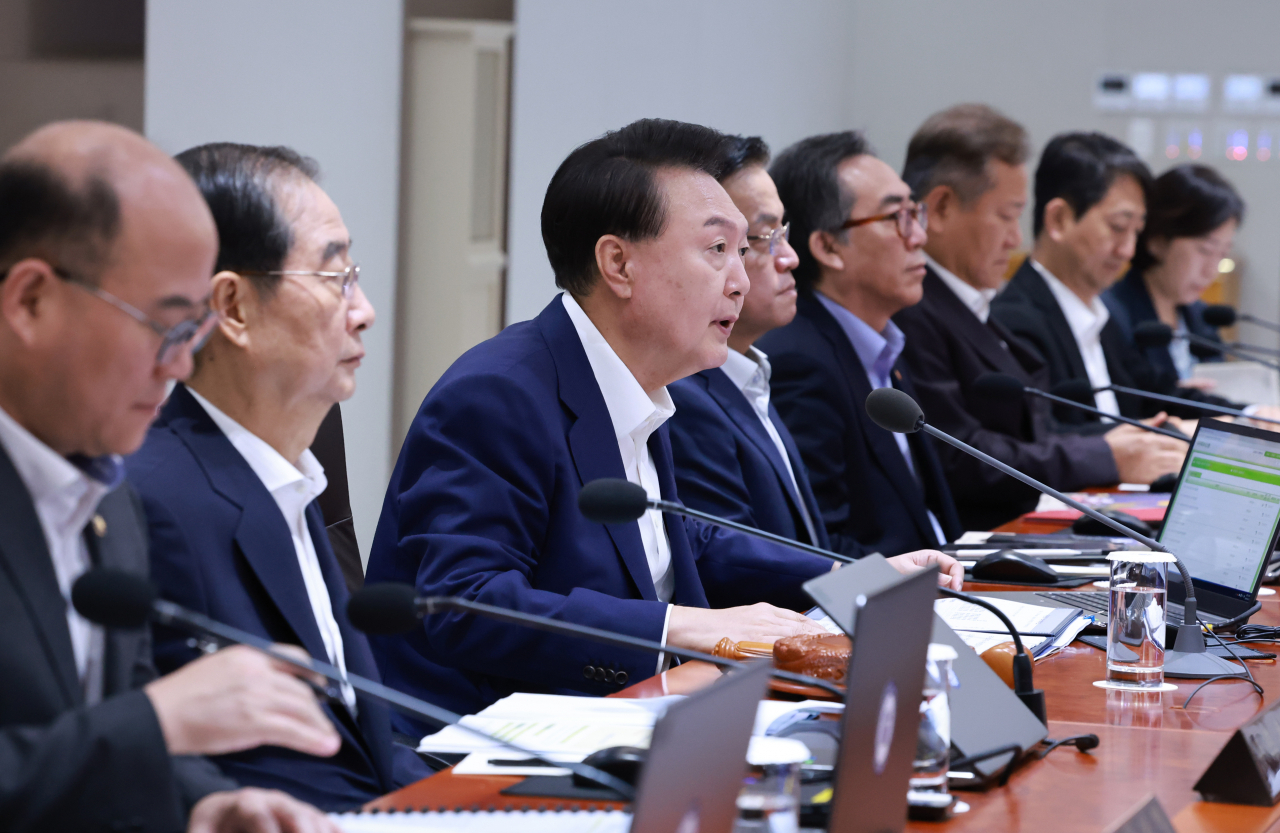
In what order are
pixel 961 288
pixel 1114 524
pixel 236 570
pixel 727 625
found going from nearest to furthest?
pixel 236 570 < pixel 727 625 < pixel 1114 524 < pixel 961 288

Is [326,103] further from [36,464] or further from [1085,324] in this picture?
[36,464]

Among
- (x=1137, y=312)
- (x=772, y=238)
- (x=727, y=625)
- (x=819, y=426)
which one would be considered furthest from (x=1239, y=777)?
(x=1137, y=312)

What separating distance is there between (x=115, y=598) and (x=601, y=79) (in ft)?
11.0

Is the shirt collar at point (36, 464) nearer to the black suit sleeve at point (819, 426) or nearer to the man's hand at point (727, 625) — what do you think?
the man's hand at point (727, 625)

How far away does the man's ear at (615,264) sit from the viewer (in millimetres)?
2234

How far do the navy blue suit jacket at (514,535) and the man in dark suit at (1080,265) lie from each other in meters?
2.67

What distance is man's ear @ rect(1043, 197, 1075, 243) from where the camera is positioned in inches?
187

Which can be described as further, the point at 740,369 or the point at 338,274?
the point at 740,369

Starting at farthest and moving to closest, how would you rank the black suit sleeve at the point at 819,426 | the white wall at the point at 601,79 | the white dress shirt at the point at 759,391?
the white wall at the point at 601,79 → the black suit sleeve at the point at 819,426 → the white dress shirt at the point at 759,391

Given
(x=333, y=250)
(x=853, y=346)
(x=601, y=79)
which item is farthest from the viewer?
(x=601, y=79)

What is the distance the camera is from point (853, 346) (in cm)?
330

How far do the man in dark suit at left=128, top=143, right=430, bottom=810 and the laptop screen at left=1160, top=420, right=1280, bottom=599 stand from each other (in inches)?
48.7

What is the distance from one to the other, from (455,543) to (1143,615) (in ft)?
2.91

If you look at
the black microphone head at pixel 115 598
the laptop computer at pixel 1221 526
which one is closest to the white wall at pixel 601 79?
the laptop computer at pixel 1221 526
